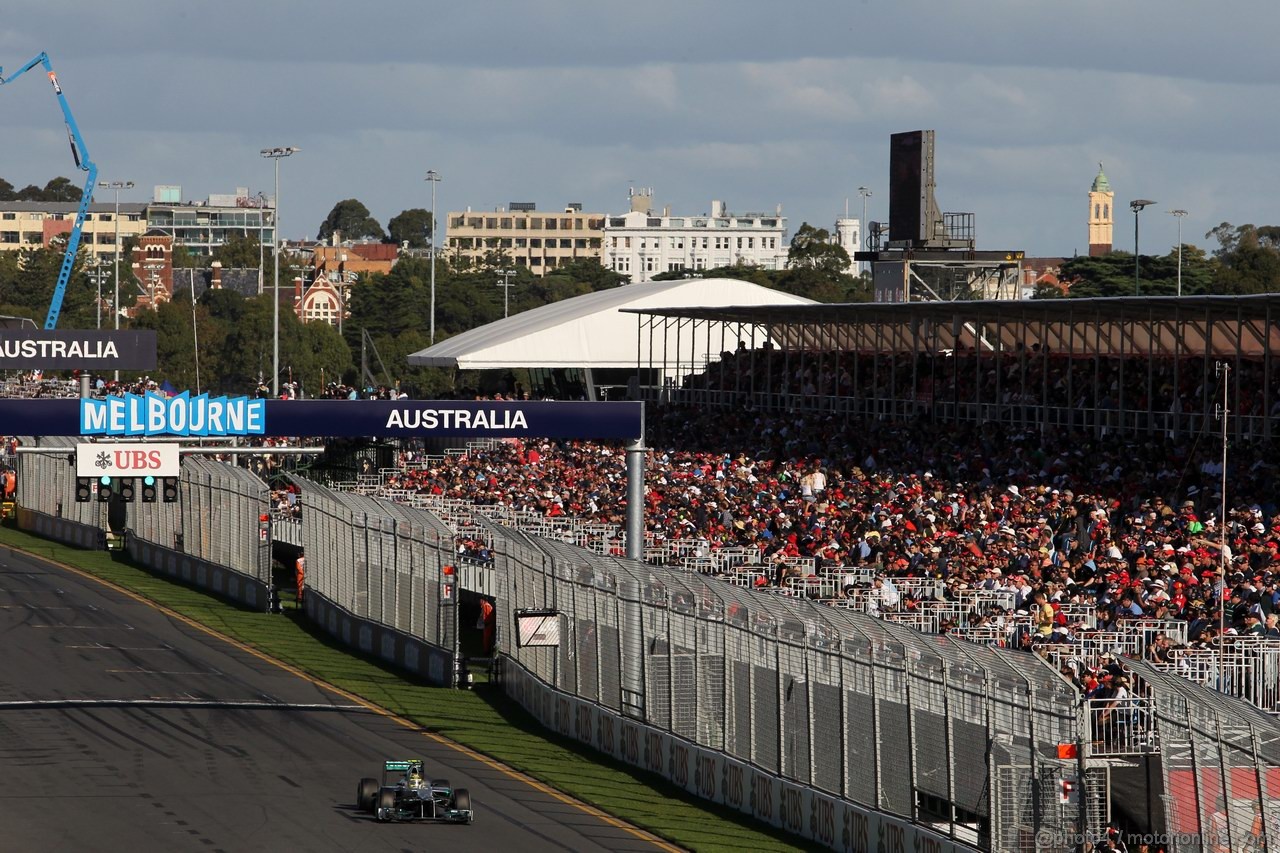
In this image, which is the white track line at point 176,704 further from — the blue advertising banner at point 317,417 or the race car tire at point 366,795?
the race car tire at point 366,795

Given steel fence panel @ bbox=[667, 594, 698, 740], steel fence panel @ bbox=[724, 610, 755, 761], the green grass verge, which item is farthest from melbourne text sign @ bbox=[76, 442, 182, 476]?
steel fence panel @ bbox=[724, 610, 755, 761]

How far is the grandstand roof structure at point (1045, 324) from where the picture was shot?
38.2 m

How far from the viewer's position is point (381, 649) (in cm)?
3856

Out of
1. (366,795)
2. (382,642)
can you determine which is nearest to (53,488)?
(382,642)

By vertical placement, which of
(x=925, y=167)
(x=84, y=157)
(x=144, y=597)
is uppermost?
(x=84, y=157)

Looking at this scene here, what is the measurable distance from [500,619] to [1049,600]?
35.5 feet

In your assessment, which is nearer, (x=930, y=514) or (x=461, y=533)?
(x=930, y=514)

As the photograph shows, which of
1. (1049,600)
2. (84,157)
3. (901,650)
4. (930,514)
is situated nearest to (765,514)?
(930,514)

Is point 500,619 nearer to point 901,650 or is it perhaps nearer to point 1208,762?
point 901,650

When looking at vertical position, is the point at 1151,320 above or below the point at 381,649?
above

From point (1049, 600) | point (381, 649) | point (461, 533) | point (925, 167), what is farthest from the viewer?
point (925, 167)

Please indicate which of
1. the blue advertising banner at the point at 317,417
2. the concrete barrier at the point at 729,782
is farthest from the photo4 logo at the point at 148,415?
the concrete barrier at the point at 729,782

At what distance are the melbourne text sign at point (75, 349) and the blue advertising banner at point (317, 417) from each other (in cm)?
1018

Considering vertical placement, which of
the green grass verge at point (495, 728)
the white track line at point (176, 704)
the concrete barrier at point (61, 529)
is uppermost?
the concrete barrier at point (61, 529)
